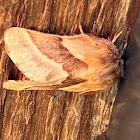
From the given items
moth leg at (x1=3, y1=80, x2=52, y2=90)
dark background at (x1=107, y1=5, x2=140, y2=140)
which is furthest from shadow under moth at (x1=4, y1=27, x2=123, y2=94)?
dark background at (x1=107, y1=5, x2=140, y2=140)

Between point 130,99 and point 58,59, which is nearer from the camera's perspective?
point 58,59

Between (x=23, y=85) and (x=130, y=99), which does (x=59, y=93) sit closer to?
(x=23, y=85)

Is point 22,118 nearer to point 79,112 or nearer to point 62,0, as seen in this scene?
point 79,112

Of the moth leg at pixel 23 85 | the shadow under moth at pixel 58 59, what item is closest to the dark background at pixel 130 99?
the shadow under moth at pixel 58 59

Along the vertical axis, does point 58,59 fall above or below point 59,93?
above

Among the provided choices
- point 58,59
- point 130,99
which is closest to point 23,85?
point 58,59

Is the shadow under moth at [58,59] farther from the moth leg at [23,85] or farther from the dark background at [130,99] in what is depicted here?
the dark background at [130,99]
